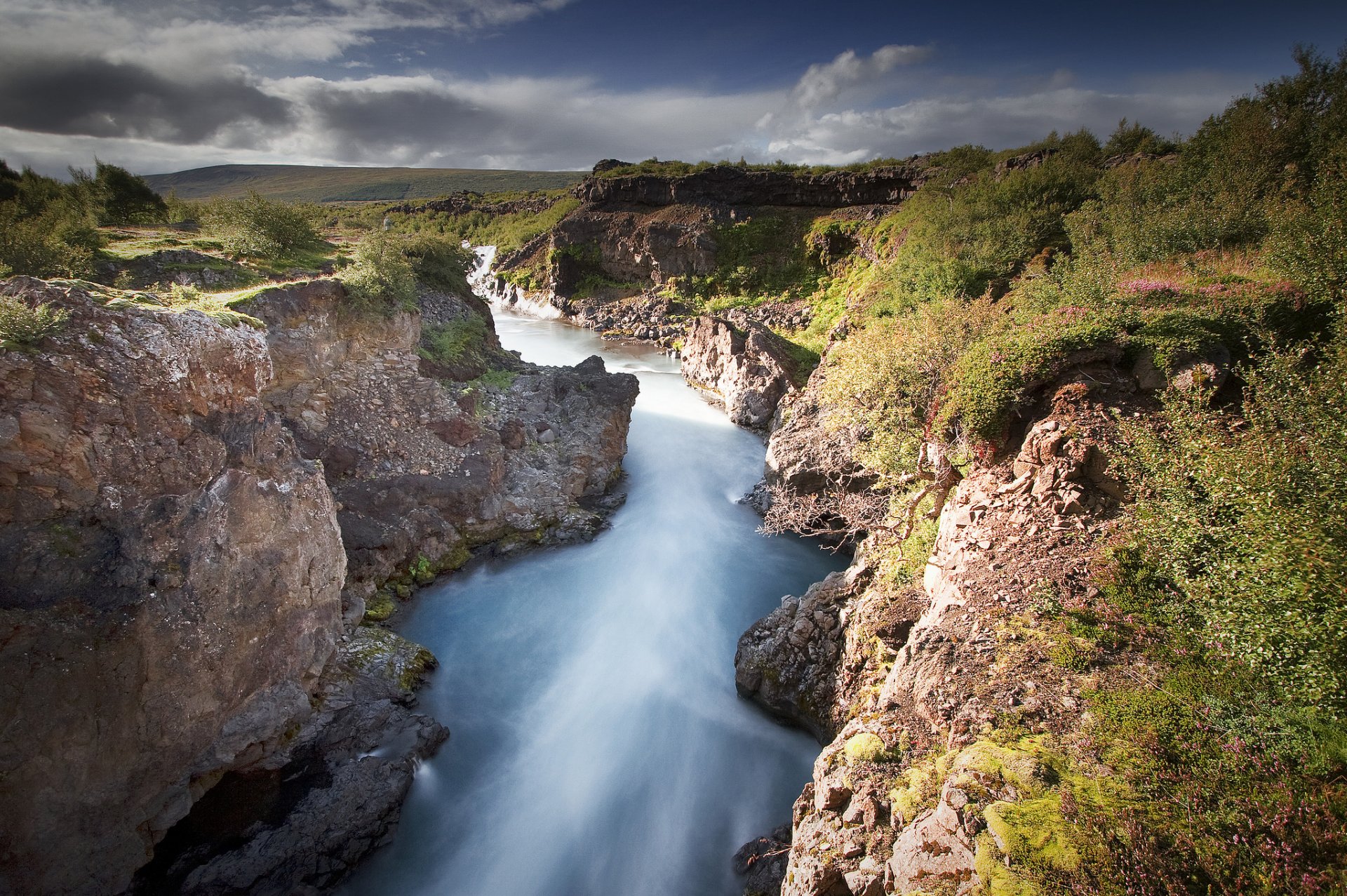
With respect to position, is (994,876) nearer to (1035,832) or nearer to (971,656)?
(1035,832)

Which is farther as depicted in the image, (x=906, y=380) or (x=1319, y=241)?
(x=906, y=380)

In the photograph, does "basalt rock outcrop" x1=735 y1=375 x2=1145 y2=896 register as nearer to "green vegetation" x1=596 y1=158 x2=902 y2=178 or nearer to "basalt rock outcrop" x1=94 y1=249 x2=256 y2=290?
"basalt rock outcrop" x1=94 y1=249 x2=256 y2=290

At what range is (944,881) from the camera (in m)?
4.81

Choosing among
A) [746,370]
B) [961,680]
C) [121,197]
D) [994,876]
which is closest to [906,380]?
[961,680]

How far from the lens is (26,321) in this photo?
7176 millimetres

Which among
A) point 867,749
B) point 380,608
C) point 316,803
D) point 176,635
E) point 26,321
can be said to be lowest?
point 316,803

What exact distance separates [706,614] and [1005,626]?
830 centimetres

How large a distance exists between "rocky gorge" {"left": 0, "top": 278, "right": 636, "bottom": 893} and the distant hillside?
105463 mm

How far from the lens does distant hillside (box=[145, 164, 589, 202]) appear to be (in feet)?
329

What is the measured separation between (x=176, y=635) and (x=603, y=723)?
7.37 m

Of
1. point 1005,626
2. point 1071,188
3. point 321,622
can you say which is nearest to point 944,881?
point 1005,626

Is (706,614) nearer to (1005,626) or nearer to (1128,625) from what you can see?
(1005,626)

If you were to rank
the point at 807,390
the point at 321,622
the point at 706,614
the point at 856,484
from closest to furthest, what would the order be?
the point at 321,622 → the point at 706,614 → the point at 856,484 → the point at 807,390

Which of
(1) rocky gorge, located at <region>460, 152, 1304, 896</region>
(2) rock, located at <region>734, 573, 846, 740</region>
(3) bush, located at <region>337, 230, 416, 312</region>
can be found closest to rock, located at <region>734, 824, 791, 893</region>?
(1) rocky gorge, located at <region>460, 152, 1304, 896</region>
